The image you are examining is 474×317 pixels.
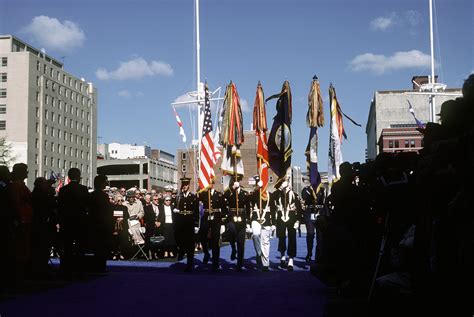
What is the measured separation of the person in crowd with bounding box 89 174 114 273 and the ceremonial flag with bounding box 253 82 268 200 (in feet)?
15.1

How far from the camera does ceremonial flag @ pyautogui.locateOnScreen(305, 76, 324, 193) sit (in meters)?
16.1

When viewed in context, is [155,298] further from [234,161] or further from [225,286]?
[234,161]

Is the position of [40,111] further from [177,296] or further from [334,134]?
[177,296]

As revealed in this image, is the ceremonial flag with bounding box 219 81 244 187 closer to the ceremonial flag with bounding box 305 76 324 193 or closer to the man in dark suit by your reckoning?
the ceremonial flag with bounding box 305 76 324 193

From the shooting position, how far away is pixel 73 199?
1284 centimetres

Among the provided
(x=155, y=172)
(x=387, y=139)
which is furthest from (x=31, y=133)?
(x=387, y=139)

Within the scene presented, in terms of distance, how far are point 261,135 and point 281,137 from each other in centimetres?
94

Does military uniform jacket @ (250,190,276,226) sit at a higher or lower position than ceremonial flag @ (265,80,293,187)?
lower

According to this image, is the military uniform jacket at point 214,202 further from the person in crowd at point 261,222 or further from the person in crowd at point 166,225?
the person in crowd at point 166,225

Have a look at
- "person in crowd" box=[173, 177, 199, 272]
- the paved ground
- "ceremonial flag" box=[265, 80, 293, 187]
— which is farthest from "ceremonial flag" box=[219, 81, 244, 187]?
the paved ground

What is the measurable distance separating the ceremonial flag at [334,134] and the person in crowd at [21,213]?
26.1ft

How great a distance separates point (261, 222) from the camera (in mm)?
15320

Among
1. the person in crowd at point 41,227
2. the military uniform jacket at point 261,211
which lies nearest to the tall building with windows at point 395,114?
the military uniform jacket at point 261,211

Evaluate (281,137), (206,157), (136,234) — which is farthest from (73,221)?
(206,157)
